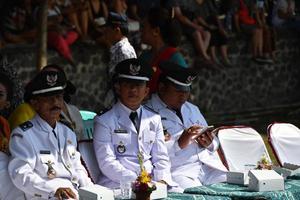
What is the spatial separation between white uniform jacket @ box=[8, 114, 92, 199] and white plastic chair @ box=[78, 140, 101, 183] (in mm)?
329

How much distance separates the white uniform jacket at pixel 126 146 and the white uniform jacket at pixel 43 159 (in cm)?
28

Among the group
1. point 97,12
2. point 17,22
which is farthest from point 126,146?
point 97,12

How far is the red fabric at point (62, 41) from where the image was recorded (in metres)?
14.1

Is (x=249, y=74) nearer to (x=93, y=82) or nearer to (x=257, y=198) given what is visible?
(x=93, y=82)

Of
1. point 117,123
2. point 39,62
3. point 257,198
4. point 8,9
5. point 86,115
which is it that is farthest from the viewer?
point 8,9

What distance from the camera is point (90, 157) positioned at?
7477 mm

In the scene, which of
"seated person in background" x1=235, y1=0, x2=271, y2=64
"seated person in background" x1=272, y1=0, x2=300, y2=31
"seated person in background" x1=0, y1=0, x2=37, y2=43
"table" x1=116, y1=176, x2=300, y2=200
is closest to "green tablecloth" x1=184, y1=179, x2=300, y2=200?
"table" x1=116, y1=176, x2=300, y2=200

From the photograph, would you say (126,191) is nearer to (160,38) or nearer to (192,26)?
(160,38)

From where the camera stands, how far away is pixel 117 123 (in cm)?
743

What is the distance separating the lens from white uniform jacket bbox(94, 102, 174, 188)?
7.30 metres

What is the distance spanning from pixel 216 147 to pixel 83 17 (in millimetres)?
6798

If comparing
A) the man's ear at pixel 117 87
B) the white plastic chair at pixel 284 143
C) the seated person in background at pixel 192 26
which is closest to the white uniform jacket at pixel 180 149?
the man's ear at pixel 117 87

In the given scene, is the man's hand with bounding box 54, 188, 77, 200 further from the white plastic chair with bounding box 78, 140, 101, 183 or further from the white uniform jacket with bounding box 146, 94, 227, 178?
the white uniform jacket with bounding box 146, 94, 227, 178

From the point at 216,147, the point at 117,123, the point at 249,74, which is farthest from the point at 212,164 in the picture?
the point at 249,74
